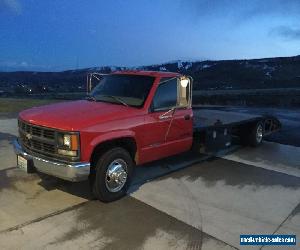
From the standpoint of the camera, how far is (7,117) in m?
14.1

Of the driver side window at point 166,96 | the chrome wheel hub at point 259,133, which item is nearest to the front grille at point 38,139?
the driver side window at point 166,96

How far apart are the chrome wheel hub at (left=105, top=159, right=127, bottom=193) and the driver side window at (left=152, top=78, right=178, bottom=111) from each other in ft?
4.02

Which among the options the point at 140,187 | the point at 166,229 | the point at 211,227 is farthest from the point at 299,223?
the point at 140,187

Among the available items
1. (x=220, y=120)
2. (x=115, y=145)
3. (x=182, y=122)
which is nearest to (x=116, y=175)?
(x=115, y=145)

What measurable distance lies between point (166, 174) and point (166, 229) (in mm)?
2417

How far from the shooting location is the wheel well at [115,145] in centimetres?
595

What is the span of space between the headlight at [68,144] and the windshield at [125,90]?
143 centimetres

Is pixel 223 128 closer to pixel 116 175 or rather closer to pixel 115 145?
pixel 115 145

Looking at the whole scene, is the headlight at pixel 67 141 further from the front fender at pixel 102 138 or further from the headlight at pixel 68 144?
the front fender at pixel 102 138

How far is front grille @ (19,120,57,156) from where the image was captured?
5758 millimetres

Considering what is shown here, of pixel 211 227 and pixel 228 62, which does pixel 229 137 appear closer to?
pixel 211 227

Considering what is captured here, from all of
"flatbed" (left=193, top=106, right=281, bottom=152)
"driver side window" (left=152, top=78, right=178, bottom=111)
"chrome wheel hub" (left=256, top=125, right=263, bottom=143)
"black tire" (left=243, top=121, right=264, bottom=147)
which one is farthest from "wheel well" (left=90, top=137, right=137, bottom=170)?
"chrome wheel hub" (left=256, top=125, right=263, bottom=143)

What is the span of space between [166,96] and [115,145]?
1.47 m

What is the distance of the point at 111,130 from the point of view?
5910 millimetres
